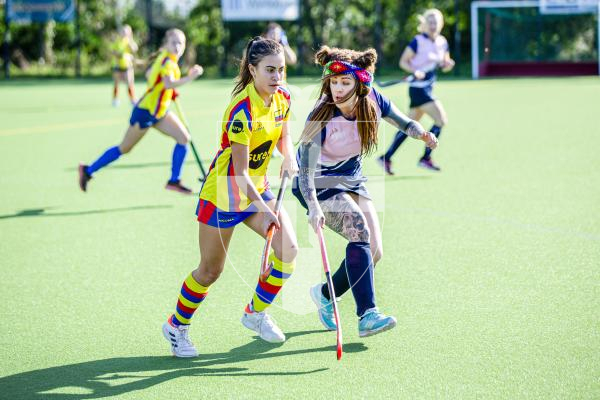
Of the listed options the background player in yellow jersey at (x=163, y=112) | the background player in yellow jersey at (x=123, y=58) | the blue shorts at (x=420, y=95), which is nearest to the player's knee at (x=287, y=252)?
the background player in yellow jersey at (x=163, y=112)

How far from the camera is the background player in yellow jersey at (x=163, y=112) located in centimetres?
906

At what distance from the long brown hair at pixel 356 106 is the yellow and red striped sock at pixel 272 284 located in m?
0.66

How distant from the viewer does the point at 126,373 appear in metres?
4.39

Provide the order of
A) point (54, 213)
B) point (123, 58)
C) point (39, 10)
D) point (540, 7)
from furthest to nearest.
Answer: point (39, 10) < point (540, 7) < point (123, 58) < point (54, 213)

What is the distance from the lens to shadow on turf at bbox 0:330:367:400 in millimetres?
4168

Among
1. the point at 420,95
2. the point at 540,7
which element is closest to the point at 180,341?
the point at 420,95

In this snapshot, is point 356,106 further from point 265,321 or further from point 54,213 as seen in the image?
point 54,213

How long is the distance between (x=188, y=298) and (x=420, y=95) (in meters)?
6.62

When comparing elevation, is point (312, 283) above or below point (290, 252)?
below

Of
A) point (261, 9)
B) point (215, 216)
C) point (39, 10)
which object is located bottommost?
→ point (215, 216)

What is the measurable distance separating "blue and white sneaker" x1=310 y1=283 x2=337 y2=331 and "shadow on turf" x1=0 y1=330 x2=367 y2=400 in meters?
0.29

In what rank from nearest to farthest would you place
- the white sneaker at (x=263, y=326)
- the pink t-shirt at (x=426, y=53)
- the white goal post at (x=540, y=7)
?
the white sneaker at (x=263, y=326), the pink t-shirt at (x=426, y=53), the white goal post at (x=540, y=7)

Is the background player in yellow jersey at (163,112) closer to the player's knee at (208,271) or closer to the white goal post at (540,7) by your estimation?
the player's knee at (208,271)

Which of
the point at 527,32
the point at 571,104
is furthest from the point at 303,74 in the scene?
the point at 571,104
